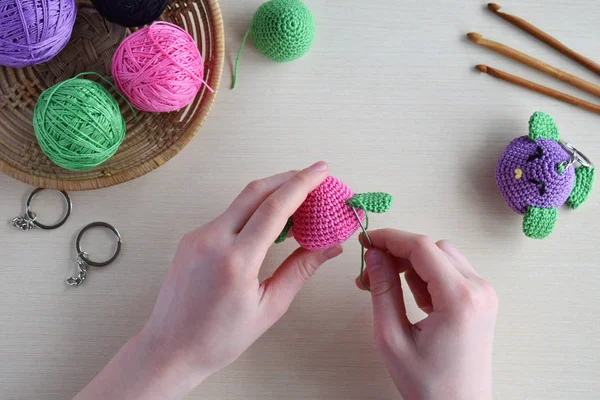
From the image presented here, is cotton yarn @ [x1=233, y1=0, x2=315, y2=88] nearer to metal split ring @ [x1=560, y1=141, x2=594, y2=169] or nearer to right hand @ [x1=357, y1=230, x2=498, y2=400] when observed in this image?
right hand @ [x1=357, y1=230, x2=498, y2=400]

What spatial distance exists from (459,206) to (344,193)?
28cm

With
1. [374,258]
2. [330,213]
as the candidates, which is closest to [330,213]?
[330,213]

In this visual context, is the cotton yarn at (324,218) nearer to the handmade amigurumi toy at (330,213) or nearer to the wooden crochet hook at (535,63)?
the handmade amigurumi toy at (330,213)

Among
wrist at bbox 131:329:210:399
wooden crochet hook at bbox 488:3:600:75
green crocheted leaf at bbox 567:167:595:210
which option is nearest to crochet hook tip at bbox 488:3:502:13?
wooden crochet hook at bbox 488:3:600:75

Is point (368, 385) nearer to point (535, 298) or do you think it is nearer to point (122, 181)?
point (535, 298)

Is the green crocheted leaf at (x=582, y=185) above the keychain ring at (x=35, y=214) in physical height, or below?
above

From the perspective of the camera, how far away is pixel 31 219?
84 centimetres

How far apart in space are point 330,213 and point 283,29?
0.32 m

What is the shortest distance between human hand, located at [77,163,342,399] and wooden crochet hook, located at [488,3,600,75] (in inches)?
18.6

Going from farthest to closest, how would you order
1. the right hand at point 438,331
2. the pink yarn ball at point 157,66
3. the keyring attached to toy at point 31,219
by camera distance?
the keyring attached to toy at point 31,219
the pink yarn ball at point 157,66
the right hand at point 438,331

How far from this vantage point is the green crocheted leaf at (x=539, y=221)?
0.81m

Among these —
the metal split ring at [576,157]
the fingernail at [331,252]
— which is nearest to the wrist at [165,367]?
the fingernail at [331,252]

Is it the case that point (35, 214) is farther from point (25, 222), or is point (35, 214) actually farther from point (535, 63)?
point (535, 63)

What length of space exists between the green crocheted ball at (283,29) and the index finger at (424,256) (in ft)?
1.13
